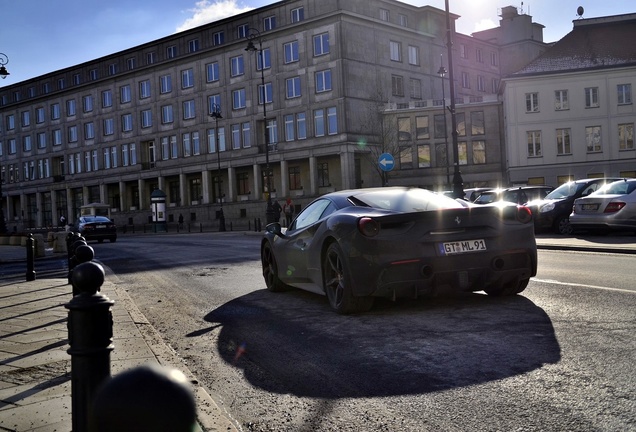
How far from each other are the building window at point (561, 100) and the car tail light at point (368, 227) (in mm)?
50809

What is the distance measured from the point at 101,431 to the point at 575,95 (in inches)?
2208

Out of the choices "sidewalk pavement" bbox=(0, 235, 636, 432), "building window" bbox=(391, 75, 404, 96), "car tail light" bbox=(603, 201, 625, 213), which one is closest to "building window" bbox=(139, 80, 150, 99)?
"building window" bbox=(391, 75, 404, 96)

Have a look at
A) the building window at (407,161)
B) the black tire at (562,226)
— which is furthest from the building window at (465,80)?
the black tire at (562,226)

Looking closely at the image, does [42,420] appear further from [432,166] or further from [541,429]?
[432,166]

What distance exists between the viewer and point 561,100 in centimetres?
5284

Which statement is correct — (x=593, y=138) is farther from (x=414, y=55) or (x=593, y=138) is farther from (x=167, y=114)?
(x=167, y=114)

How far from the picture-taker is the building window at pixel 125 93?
76.4 m

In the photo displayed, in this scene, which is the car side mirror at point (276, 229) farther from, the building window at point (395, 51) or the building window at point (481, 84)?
the building window at point (481, 84)

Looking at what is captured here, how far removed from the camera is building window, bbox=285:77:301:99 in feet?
200

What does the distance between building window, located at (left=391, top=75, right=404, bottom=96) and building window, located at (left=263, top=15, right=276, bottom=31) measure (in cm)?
1261

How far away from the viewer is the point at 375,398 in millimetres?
3955

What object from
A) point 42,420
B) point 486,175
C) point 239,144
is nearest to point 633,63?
point 486,175

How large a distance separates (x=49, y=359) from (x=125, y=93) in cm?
7590

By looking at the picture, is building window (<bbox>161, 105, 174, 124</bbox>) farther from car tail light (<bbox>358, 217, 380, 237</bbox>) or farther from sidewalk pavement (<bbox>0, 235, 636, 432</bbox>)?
car tail light (<bbox>358, 217, 380, 237</bbox>)
